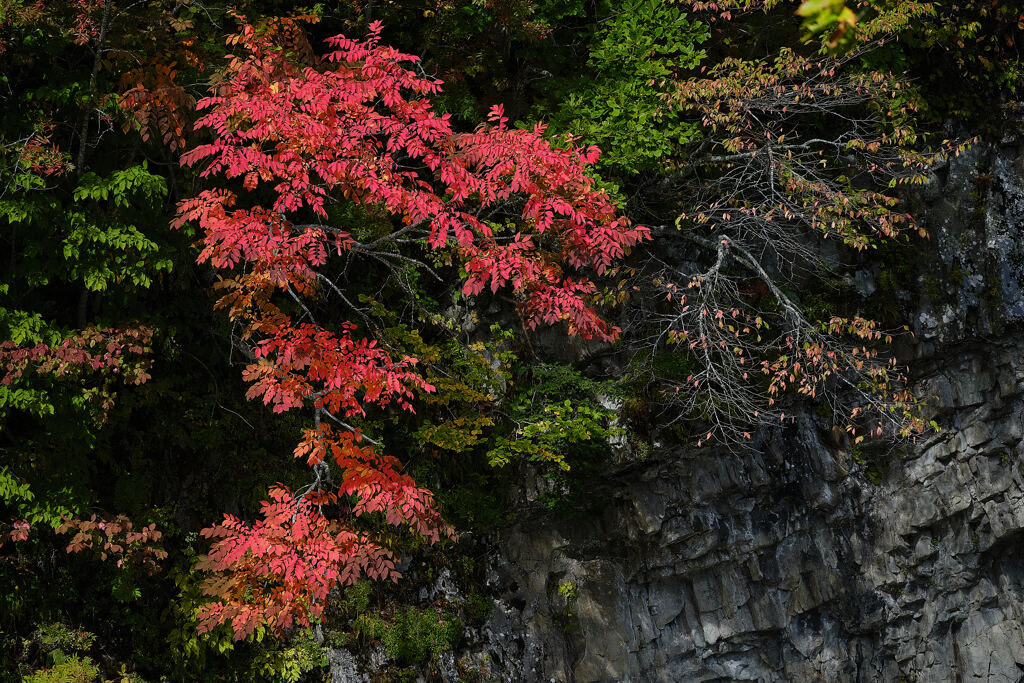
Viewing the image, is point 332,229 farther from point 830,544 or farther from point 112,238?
point 830,544

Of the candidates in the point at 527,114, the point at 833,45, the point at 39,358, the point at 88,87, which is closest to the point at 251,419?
the point at 39,358

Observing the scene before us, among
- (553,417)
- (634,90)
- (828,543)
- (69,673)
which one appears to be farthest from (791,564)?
(69,673)

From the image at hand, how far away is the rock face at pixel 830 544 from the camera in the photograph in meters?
9.09

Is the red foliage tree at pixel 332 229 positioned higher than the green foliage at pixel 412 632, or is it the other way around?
the red foliage tree at pixel 332 229

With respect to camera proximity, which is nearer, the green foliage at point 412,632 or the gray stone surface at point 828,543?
the green foliage at point 412,632

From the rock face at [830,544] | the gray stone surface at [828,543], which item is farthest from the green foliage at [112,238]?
the rock face at [830,544]

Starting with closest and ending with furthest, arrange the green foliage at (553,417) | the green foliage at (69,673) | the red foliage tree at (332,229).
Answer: the red foliage tree at (332,229) < the green foliage at (69,673) < the green foliage at (553,417)

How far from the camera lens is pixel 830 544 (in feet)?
30.7

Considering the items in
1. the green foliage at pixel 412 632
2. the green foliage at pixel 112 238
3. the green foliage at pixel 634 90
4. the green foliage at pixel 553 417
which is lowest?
the green foliage at pixel 412 632

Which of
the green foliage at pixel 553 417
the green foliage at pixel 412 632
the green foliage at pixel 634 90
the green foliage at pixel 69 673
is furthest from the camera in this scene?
the green foliage at pixel 412 632

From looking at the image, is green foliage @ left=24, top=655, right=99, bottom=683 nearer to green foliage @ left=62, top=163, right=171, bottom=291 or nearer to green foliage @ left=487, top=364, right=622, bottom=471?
green foliage @ left=62, top=163, right=171, bottom=291

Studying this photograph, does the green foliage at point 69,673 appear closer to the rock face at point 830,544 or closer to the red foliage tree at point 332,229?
the red foliage tree at point 332,229

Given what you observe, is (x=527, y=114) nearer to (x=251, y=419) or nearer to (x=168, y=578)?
(x=251, y=419)

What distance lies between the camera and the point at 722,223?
888 centimetres
